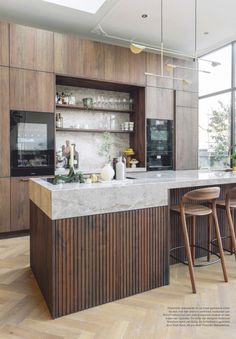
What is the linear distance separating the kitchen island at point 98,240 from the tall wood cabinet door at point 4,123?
1.52m

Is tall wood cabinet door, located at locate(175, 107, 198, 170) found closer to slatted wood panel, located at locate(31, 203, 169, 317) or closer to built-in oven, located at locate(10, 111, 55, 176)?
built-in oven, located at locate(10, 111, 55, 176)

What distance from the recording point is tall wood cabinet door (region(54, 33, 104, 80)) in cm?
427

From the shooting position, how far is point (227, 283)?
2.58 metres

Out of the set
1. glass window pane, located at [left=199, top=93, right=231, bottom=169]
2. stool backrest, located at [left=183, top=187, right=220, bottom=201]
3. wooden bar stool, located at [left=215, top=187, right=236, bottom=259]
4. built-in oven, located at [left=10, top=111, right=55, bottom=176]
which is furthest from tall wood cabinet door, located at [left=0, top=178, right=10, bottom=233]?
glass window pane, located at [left=199, top=93, right=231, bottom=169]

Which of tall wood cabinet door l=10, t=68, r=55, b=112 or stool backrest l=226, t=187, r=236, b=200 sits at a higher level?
tall wood cabinet door l=10, t=68, r=55, b=112

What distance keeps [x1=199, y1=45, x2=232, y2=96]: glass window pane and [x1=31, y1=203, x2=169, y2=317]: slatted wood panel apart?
13.3 feet

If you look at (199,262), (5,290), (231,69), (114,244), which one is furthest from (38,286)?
(231,69)

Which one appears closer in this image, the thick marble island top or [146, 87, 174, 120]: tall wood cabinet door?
the thick marble island top

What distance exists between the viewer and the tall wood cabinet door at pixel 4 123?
3887 millimetres

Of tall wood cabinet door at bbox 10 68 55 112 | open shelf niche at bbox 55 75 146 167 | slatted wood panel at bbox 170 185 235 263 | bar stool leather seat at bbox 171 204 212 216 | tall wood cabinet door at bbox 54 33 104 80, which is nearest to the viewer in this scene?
bar stool leather seat at bbox 171 204 212 216

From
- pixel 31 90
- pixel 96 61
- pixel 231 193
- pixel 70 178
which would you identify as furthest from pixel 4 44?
pixel 231 193

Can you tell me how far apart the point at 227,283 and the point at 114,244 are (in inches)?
48.1

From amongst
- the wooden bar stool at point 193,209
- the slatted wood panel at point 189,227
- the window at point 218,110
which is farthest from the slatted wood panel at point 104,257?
the window at point 218,110

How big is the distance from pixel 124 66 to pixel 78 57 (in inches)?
34.8
